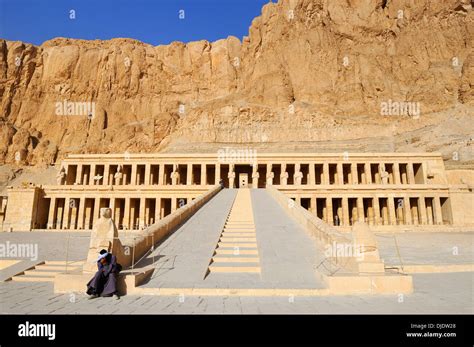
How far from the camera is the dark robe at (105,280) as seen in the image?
276 inches

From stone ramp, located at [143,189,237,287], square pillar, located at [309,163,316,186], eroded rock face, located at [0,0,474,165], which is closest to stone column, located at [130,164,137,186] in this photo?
square pillar, located at [309,163,316,186]

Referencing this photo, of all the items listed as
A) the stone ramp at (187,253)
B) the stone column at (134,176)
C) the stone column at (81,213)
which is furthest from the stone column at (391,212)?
the stone column at (81,213)

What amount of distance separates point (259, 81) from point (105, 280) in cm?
6901

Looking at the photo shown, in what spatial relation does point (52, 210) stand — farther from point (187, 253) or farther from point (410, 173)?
point (410, 173)

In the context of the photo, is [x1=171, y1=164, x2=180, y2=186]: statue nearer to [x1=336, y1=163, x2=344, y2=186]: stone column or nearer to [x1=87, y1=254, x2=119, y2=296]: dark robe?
[x1=336, y1=163, x2=344, y2=186]: stone column

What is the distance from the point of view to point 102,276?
714cm

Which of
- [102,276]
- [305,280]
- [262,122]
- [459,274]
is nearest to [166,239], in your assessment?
[102,276]

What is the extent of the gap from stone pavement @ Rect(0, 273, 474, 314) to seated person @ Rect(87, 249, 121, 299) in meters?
0.18

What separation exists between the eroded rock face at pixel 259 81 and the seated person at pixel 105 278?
57561 mm

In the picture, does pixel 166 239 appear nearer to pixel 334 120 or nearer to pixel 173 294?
pixel 173 294

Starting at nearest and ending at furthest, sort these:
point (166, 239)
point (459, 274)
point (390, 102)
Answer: point (459, 274) → point (166, 239) → point (390, 102)

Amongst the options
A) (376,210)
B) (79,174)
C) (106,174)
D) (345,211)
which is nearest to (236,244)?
(345,211)

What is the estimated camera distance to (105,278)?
716cm
